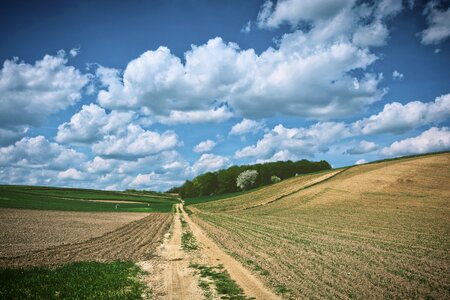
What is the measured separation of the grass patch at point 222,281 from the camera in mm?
12148

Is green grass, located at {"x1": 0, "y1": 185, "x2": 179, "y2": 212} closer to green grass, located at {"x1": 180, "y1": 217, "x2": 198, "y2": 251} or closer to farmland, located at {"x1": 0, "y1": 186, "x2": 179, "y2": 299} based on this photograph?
farmland, located at {"x1": 0, "y1": 186, "x2": 179, "y2": 299}

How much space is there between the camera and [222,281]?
1405cm

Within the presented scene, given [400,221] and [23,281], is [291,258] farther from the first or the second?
[400,221]

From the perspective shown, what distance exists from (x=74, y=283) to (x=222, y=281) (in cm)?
674

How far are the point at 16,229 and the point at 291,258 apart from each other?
27636 millimetres

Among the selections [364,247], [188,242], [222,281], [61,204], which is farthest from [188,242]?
[61,204]

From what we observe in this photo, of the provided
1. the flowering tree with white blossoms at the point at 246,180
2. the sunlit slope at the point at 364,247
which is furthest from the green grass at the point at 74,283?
the flowering tree with white blossoms at the point at 246,180

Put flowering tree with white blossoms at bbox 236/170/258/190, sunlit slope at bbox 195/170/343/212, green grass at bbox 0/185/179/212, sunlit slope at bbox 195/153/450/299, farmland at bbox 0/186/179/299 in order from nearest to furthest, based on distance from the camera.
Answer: farmland at bbox 0/186/179/299
sunlit slope at bbox 195/153/450/299
green grass at bbox 0/185/179/212
sunlit slope at bbox 195/170/343/212
flowering tree with white blossoms at bbox 236/170/258/190

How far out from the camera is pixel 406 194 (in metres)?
47.2

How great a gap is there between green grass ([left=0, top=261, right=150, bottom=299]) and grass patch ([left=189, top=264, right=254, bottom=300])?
3.15m

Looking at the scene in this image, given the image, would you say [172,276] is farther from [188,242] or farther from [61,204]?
[61,204]

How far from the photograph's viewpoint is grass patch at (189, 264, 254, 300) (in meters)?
12.1

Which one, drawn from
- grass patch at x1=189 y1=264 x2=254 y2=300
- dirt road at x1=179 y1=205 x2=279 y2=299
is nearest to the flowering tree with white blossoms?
dirt road at x1=179 y1=205 x2=279 y2=299

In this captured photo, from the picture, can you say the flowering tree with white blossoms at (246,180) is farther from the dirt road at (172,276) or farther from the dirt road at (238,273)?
the dirt road at (172,276)
